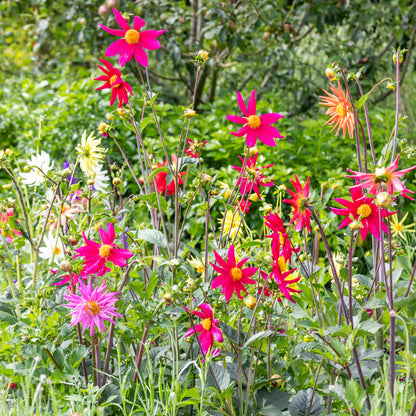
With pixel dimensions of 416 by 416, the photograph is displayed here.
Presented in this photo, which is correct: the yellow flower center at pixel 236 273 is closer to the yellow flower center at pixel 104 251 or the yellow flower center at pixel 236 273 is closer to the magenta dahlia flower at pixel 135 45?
the yellow flower center at pixel 104 251

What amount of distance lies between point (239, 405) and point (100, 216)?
49 centimetres

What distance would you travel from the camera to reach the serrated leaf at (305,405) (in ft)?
3.28

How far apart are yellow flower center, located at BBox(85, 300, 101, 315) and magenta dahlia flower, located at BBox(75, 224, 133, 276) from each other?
0.21 feet

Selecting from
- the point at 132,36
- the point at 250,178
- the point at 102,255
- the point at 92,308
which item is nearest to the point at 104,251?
the point at 102,255

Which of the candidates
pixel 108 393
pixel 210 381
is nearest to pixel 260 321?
pixel 210 381

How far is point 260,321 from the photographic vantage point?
3.71 feet

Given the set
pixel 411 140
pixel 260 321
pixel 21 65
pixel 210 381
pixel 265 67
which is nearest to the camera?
A: pixel 210 381

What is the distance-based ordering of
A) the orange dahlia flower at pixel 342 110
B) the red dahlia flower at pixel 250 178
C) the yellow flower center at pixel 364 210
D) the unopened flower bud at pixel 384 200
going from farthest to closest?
the red dahlia flower at pixel 250 178
the orange dahlia flower at pixel 342 110
the yellow flower center at pixel 364 210
the unopened flower bud at pixel 384 200

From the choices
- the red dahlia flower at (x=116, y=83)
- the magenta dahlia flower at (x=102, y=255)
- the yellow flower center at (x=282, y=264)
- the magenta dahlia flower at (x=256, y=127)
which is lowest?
the yellow flower center at (x=282, y=264)

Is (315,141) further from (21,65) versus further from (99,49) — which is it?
(21,65)

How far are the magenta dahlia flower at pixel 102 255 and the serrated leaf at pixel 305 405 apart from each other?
0.44 metres

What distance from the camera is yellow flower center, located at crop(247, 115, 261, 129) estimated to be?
3.52 ft

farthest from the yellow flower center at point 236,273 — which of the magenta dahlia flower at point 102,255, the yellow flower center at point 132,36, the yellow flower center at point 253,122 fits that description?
the yellow flower center at point 132,36

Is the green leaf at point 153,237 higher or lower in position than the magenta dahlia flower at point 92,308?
higher
